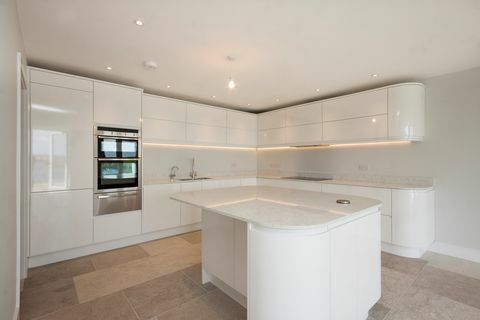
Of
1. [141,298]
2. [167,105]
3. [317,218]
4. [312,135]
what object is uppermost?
[167,105]

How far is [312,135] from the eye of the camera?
13.9 feet

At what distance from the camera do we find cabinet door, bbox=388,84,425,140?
316 centimetres

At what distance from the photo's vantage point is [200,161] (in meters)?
4.79

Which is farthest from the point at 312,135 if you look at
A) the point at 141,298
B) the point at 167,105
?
the point at 141,298

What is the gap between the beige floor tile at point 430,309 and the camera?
1.86 metres

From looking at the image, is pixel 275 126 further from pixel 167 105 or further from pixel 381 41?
pixel 381 41

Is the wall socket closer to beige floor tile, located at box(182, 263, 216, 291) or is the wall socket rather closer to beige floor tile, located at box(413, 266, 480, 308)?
beige floor tile, located at box(413, 266, 480, 308)

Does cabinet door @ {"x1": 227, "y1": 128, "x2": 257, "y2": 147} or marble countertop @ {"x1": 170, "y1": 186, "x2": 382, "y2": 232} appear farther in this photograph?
cabinet door @ {"x1": 227, "y1": 128, "x2": 257, "y2": 147}

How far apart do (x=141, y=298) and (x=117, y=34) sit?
2.52 m

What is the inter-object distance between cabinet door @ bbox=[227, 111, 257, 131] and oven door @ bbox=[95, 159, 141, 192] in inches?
86.3

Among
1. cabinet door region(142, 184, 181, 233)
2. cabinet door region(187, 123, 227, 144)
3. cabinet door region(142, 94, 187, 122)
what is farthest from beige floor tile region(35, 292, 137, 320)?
cabinet door region(187, 123, 227, 144)

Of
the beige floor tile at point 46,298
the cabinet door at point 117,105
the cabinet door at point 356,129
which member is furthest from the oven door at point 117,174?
the cabinet door at point 356,129

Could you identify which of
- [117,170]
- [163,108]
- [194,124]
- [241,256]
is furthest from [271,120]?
[241,256]

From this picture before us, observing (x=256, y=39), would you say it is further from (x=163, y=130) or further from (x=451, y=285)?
(x=451, y=285)
